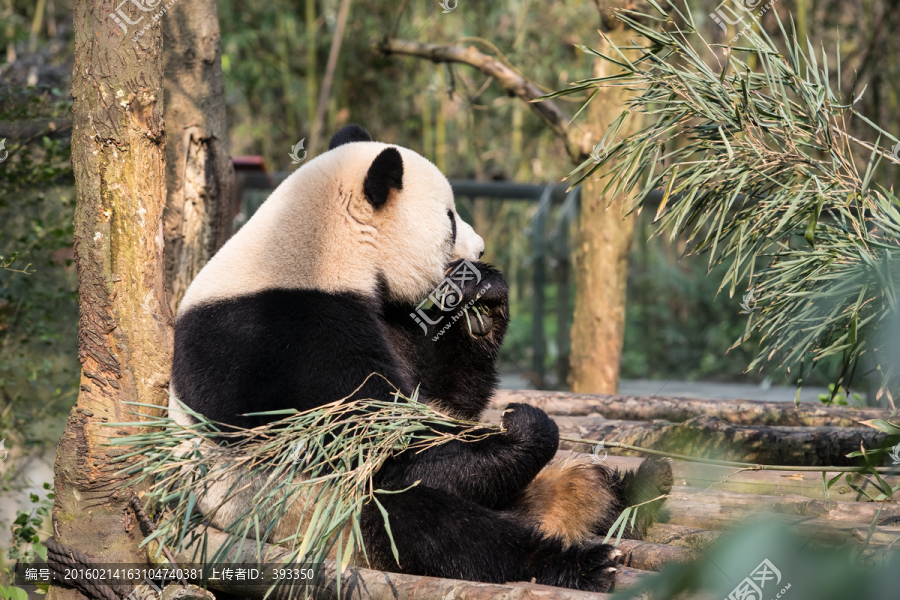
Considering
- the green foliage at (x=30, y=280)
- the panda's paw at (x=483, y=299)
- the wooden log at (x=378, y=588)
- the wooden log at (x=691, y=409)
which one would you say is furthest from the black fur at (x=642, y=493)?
the green foliage at (x=30, y=280)

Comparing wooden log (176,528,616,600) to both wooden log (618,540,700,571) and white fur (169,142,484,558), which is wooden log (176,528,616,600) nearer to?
white fur (169,142,484,558)

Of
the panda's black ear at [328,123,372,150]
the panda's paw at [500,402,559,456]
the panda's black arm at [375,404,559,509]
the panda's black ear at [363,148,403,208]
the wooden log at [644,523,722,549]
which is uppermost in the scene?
the panda's black ear at [328,123,372,150]

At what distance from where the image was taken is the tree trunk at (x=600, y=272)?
133 inches

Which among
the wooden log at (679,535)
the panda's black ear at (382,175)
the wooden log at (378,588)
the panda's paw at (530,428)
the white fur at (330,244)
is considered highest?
the panda's black ear at (382,175)

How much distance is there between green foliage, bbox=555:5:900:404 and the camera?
5.54 ft

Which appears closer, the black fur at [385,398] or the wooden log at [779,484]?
the black fur at [385,398]

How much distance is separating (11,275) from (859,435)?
10.9 feet

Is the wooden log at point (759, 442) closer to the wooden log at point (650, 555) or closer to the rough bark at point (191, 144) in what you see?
the wooden log at point (650, 555)

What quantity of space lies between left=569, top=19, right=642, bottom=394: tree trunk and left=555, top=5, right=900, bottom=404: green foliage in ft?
4.50

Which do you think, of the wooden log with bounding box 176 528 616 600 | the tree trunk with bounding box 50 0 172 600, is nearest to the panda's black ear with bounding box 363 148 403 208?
the tree trunk with bounding box 50 0 172 600

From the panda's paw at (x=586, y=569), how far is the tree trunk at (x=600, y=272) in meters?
1.96

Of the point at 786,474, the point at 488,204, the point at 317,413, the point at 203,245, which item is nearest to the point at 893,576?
the point at 317,413

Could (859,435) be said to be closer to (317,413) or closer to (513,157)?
(317,413)

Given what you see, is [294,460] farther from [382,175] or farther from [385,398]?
[382,175]
